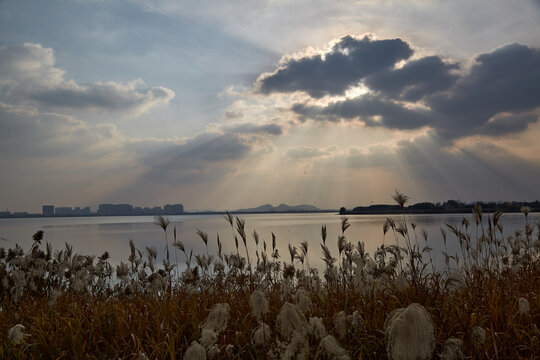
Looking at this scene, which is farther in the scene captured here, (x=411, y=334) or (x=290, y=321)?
(x=290, y=321)

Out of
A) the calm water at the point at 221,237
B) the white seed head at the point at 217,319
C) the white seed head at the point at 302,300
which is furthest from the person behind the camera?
the calm water at the point at 221,237

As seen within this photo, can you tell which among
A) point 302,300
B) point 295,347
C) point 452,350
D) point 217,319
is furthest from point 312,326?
point 452,350

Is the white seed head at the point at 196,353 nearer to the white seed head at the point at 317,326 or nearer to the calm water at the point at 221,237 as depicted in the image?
the white seed head at the point at 317,326

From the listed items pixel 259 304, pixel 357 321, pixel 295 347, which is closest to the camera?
pixel 295 347

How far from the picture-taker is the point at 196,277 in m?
7.63

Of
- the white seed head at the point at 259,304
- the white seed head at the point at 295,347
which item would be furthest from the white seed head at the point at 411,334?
the white seed head at the point at 259,304

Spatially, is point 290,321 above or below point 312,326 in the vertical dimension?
above

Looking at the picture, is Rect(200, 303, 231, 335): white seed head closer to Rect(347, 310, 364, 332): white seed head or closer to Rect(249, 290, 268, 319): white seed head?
Rect(249, 290, 268, 319): white seed head

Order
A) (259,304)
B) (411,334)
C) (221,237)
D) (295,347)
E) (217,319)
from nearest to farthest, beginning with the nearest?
(411,334), (295,347), (259,304), (217,319), (221,237)

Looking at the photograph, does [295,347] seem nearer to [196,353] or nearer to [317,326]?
[317,326]

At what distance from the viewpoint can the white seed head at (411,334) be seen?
2000 mm

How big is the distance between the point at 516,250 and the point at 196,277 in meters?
8.53

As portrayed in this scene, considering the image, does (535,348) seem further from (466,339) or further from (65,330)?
(65,330)

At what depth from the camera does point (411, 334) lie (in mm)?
2008
